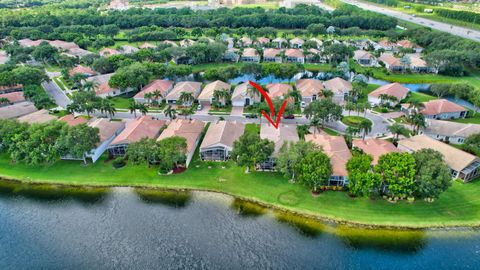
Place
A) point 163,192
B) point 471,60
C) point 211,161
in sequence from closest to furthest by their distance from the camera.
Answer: point 163,192
point 211,161
point 471,60

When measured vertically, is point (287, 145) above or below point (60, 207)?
above

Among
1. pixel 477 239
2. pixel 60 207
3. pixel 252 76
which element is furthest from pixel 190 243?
pixel 252 76

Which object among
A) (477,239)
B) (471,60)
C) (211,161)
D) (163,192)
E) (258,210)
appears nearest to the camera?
(477,239)

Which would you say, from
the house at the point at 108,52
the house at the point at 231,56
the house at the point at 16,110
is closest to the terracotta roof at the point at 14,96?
the house at the point at 16,110

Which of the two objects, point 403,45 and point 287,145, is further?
point 403,45

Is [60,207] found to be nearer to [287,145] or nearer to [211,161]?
[211,161]

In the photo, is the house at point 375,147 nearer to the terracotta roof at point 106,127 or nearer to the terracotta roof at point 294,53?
the terracotta roof at point 106,127
